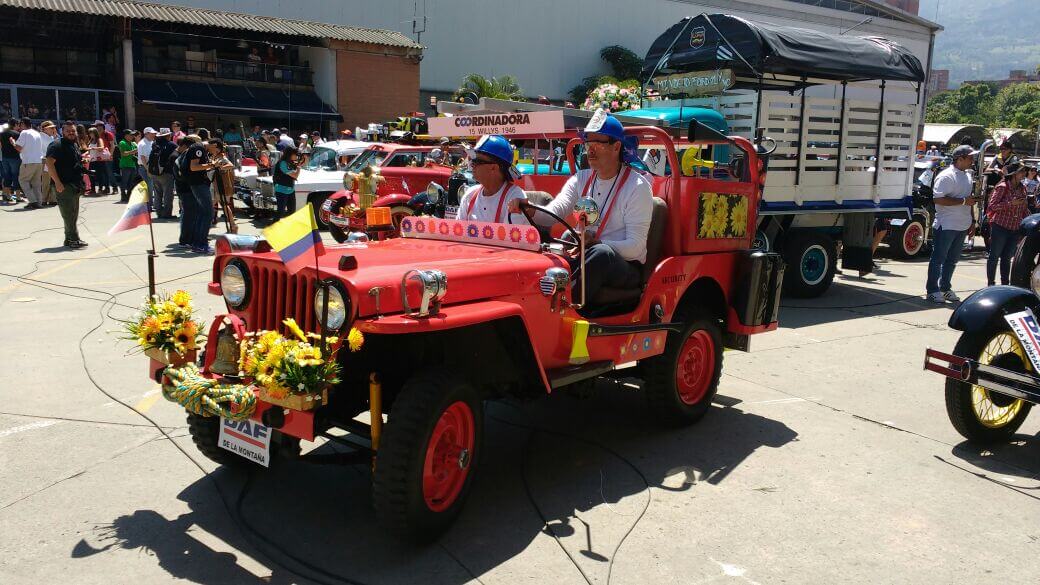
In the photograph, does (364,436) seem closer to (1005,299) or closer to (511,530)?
(511,530)

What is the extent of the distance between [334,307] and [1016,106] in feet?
289

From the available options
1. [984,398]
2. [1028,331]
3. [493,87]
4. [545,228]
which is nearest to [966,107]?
[493,87]

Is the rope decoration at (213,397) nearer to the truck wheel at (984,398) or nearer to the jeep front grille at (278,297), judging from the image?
the jeep front grille at (278,297)

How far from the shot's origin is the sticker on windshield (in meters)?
4.96

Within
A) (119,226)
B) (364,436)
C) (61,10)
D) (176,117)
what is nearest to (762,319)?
(364,436)

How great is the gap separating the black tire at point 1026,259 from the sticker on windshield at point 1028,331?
1.84 m

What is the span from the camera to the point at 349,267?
12.0 feet

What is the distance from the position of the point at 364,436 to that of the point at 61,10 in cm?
2533

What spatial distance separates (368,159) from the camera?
15547 mm

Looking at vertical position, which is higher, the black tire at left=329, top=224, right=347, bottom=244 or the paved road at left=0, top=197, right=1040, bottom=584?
the black tire at left=329, top=224, right=347, bottom=244

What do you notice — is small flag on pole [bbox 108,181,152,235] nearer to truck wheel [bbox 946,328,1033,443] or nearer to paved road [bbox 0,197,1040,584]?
paved road [bbox 0,197,1040,584]

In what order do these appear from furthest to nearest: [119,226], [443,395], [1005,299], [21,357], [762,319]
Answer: [21,357], [762,319], [1005,299], [119,226], [443,395]

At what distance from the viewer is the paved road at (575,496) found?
3676 mm

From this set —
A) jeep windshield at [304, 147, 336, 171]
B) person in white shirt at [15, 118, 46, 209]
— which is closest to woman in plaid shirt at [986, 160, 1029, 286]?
jeep windshield at [304, 147, 336, 171]
